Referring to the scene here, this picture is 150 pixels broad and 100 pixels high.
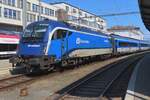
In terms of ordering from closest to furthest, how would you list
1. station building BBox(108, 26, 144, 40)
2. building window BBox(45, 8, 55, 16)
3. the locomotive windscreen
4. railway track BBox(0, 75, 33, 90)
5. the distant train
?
railway track BBox(0, 75, 33, 90)
the locomotive windscreen
the distant train
building window BBox(45, 8, 55, 16)
station building BBox(108, 26, 144, 40)

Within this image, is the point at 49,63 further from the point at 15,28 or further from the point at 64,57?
the point at 15,28

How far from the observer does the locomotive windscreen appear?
18688mm

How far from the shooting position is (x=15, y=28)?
7762 cm

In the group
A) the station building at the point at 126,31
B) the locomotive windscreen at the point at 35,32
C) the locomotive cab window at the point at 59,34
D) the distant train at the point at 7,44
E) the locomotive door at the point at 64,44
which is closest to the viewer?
the locomotive windscreen at the point at 35,32

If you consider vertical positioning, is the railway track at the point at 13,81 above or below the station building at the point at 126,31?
below

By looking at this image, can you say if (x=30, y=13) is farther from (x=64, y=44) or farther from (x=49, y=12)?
(x=64, y=44)

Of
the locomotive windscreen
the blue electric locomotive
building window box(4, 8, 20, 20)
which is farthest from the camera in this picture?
building window box(4, 8, 20, 20)

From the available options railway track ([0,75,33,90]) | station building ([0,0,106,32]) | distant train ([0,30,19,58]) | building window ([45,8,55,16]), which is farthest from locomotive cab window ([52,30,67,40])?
building window ([45,8,55,16])

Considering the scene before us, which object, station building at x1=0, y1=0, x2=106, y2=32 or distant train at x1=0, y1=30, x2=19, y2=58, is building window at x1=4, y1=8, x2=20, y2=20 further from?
distant train at x1=0, y1=30, x2=19, y2=58

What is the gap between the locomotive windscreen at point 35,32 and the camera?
1869 cm

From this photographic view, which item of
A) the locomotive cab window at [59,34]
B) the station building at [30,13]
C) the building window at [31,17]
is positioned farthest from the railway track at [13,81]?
the building window at [31,17]

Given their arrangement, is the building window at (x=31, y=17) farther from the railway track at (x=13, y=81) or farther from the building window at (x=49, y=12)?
the railway track at (x=13, y=81)

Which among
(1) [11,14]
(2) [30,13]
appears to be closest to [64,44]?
(1) [11,14]

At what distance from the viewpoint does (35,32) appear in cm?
1897
